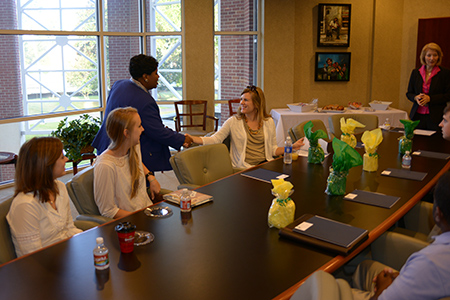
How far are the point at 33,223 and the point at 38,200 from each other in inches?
4.8

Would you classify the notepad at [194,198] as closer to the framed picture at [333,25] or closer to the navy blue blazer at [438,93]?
the navy blue blazer at [438,93]

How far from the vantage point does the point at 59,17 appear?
6121 mm

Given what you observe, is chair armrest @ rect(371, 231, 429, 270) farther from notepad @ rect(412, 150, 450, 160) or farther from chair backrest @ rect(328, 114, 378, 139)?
chair backrest @ rect(328, 114, 378, 139)

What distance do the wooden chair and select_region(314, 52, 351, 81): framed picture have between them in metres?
2.06

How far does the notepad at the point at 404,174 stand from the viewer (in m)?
3.22

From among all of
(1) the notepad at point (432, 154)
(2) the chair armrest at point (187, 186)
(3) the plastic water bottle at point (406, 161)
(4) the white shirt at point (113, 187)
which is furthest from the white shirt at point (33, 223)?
(1) the notepad at point (432, 154)

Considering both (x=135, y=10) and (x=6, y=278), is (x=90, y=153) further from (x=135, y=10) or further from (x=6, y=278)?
(x=6, y=278)

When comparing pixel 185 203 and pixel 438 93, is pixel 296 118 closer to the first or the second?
pixel 438 93

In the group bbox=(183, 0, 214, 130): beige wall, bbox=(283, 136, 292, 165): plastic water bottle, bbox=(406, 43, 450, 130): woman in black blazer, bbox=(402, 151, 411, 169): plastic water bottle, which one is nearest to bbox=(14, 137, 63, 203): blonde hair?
bbox=(283, 136, 292, 165): plastic water bottle

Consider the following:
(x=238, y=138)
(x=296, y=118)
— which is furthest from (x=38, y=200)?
(x=296, y=118)

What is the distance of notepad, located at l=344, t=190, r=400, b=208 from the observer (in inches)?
105

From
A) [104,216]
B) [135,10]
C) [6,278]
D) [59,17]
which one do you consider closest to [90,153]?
[59,17]

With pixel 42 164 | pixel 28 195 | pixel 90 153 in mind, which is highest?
pixel 42 164

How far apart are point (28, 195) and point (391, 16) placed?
7.33 metres
